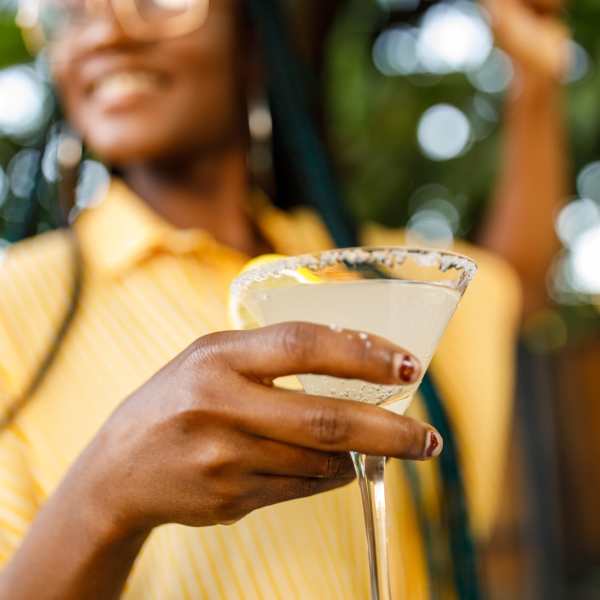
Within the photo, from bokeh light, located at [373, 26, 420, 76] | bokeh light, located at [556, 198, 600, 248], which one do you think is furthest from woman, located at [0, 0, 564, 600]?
bokeh light, located at [556, 198, 600, 248]

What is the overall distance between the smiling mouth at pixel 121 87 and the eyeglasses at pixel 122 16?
0.04m

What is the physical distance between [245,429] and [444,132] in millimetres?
2080

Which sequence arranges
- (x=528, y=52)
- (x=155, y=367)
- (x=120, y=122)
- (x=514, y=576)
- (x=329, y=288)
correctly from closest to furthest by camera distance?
(x=329, y=288)
(x=155, y=367)
(x=120, y=122)
(x=528, y=52)
(x=514, y=576)

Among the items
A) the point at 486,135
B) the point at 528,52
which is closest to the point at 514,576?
the point at 486,135

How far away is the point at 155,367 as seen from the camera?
2.81 ft

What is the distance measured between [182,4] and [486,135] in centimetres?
154

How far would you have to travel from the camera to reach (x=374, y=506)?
565mm

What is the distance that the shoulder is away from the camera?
871 mm

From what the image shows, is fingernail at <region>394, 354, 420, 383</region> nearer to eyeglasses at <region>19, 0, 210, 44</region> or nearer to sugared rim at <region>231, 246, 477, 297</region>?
sugared rim at <region>231, 246, 477, 297</region>

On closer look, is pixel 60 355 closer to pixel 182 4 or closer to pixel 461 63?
pixel 182 4

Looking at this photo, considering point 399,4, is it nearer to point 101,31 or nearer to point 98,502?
point 101,31

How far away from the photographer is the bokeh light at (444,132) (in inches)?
→ 97.3

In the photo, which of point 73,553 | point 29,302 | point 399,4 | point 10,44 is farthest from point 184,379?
point 10,44

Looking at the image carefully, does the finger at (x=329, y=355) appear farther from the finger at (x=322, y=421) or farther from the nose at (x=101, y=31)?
the nose at (x=101, y=31)
